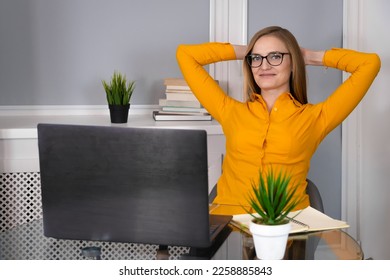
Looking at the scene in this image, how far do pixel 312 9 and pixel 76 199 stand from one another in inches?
79.0

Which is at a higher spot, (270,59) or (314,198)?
(270,59)

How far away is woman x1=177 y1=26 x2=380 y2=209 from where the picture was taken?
7.28 feet

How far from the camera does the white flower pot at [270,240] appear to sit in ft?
4.63

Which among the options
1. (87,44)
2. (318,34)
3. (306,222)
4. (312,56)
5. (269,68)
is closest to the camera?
(306,222)

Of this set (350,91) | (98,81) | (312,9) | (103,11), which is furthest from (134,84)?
(350,91)

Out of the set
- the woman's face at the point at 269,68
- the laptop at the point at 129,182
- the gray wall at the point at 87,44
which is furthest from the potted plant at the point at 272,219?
the gray wall at the point at 87,44

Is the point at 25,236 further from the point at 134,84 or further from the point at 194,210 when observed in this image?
the point at 134,84

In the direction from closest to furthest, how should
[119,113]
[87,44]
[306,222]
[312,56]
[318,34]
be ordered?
[306,222]
[312,56]
[119,113]
[87,44]
[318,34]

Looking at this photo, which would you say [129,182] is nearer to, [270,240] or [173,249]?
[173,249]

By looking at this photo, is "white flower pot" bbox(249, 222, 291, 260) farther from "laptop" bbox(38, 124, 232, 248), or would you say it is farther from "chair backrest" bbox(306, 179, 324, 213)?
"chair backrest" bbox(306, 179, 324, 213)

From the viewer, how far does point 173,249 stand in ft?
4.90

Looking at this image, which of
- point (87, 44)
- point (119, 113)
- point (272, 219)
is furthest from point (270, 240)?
point (87, 44)

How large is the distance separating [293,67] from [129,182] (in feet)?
3.32

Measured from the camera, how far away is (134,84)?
3.07m
